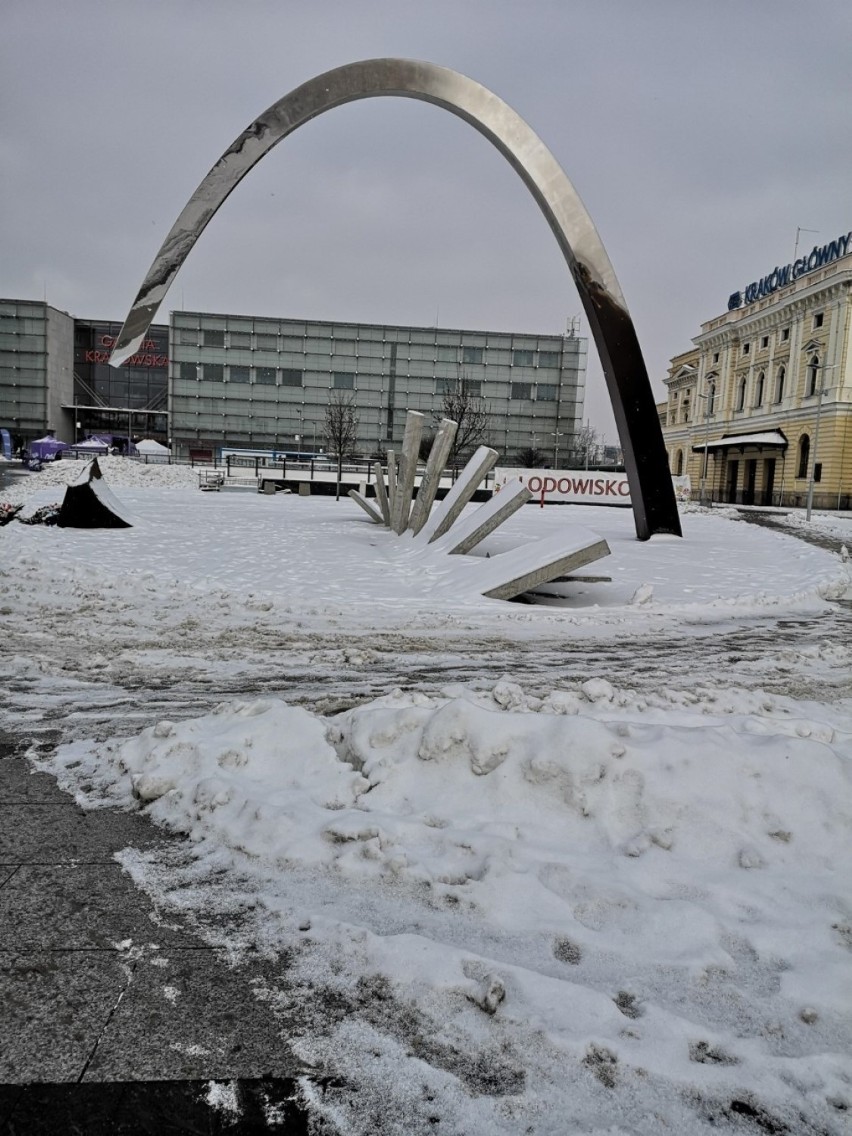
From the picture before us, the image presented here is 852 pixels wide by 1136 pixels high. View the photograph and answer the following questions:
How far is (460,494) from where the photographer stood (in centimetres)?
1237

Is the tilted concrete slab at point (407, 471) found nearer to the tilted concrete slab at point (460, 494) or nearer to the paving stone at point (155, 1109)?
the tilted concrete slab at point (460, 494)

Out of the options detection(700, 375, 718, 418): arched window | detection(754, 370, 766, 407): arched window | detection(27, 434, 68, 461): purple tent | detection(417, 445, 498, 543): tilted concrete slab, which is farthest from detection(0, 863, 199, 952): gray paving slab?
detection(700, 375, 718, 418): arched window

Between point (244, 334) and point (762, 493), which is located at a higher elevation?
point (244, 334)

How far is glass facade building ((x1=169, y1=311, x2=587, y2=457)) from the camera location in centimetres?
8025

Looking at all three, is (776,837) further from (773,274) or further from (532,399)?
(532,399)

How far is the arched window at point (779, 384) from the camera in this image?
49.8 m

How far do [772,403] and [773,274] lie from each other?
28.8 ft

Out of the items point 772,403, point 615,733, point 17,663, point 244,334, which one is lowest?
point 17,663

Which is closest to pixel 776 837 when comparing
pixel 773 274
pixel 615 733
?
pixel 615 733

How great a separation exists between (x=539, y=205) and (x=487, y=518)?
9.61 m

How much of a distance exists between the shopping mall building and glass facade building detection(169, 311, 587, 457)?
103 millimetres

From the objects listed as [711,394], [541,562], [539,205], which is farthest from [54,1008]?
[711,394]

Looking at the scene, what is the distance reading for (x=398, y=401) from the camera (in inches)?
3184

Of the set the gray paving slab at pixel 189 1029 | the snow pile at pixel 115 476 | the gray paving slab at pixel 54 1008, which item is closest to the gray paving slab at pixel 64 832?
the gray paving slab at pixel 54 1008
